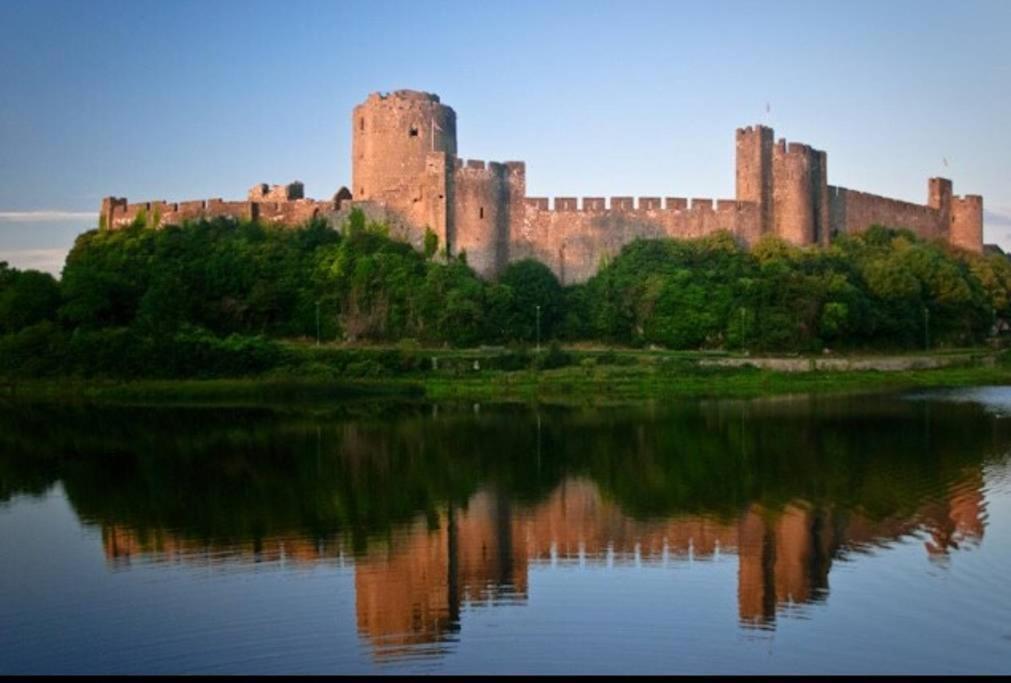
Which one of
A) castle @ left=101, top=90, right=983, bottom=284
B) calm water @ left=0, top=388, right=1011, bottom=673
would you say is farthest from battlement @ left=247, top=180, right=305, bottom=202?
calm water @ left=0, top=388, right=1011, bottom=673

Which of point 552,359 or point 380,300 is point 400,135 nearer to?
point 380,300

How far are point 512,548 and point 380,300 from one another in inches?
619

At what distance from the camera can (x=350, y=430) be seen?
18641mm

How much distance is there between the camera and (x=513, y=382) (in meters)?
23.0

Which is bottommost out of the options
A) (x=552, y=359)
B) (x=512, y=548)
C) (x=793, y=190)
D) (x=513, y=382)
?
(x=512, y=548)

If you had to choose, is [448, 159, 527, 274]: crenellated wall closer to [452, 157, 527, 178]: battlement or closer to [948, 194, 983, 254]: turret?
[452, 157, 527, 178]: battlement

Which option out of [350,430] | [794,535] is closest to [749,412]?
[350,430]

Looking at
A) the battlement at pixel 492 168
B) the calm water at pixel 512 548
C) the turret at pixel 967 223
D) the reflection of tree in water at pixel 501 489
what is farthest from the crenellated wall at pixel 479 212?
the turret at pixel 967 223

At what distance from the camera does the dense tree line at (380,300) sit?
2500 cm

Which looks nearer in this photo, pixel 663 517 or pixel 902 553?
pixel 902 553

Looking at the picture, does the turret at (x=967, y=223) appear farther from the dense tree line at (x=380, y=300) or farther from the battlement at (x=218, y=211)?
the battlement at (x=218, y=211)

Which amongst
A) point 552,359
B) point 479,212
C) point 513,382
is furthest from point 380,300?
point 513,382

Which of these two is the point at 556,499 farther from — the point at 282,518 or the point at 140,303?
the point at 140,303

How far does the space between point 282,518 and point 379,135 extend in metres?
18.2
